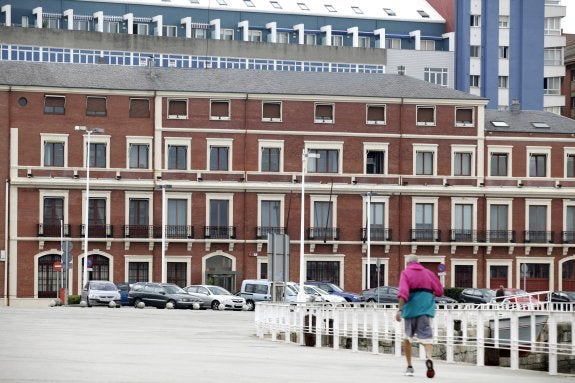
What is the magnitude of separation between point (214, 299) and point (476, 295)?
1701cm

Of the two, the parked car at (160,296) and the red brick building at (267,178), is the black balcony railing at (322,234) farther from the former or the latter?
A: the parked car at (160,296)

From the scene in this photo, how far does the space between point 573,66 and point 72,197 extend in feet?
226

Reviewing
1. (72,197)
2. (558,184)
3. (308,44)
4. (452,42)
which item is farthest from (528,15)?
(72,197)

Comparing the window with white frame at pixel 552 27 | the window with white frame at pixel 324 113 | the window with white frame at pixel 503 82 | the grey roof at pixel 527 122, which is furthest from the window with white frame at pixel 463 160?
the window with white frame at pixel 552 27

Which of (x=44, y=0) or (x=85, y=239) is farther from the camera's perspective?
(x=44, y=0)

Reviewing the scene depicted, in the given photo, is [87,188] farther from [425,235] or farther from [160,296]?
[425,235]

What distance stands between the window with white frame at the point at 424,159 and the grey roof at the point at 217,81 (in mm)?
3493

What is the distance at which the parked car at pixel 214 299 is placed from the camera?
81.2 meters

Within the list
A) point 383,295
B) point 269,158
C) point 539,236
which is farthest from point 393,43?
point 383,295

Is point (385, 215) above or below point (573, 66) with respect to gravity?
below

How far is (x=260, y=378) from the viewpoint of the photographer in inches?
923

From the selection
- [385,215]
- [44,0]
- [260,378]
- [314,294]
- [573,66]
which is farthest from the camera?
[573,66]

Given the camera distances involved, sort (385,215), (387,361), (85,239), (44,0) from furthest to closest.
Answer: (44,0), (385,215), (85,239), (387,361)

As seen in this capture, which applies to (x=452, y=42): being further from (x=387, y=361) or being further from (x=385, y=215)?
(x=387, y=361)
